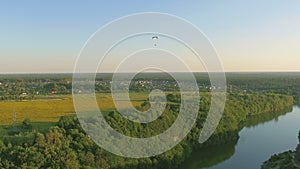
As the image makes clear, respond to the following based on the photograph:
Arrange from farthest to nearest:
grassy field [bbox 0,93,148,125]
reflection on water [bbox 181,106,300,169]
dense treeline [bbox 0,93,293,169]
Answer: grassy field [bbox 0,93,148,125] → reflection on water [bbox 181,106,300,169] → dense treeline [bbox 0,93,293,169]

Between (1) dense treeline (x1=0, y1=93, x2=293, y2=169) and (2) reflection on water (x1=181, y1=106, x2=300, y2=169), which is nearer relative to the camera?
(1) dense treeline (x1=0, y1=93, x2=293, y2=169)

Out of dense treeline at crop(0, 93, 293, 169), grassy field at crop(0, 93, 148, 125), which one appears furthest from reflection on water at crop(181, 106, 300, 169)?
grassy field at crop(0, 93, 148, 125)

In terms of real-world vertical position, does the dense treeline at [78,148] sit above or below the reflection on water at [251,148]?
above

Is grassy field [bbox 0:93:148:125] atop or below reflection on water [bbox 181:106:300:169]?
atop

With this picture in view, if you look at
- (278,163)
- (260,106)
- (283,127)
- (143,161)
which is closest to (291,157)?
(278,163)

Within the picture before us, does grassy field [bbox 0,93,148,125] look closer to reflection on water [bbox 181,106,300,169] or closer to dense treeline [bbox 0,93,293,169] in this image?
dense treeline [bbox 0,93,293,169]

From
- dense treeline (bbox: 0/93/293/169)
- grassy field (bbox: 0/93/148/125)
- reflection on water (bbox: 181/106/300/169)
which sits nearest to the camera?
dense treeline (bbox: 0/93/293/169)

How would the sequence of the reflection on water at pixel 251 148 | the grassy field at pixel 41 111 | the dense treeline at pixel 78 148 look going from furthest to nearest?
the grassy field at pixel 41 111, the reflection on water at pixel 251 148, the dense treeline at pixel 78 148

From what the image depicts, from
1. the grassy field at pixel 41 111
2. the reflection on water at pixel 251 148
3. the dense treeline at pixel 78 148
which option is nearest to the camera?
the dense treeline at pixel 78 148

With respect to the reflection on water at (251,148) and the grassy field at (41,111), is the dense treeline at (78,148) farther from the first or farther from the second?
the grassy field at (41,111)

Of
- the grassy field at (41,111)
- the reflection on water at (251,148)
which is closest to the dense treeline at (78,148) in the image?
the reflection on water at (251,148)
